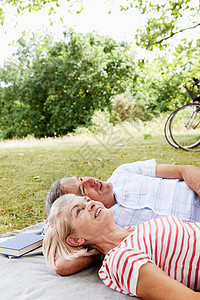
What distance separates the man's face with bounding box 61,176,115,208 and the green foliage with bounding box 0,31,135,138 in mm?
7419

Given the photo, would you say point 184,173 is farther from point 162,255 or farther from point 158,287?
point 158,287

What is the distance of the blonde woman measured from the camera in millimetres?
851

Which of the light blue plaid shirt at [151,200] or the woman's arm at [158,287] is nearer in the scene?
the woman's arm at [158,287]

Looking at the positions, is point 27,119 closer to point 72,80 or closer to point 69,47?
point 72,80

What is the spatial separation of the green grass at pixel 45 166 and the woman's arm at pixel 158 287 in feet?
4.93

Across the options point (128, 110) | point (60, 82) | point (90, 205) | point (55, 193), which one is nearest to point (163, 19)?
point (55, 193)

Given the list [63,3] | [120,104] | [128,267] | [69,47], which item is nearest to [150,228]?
[128,267]

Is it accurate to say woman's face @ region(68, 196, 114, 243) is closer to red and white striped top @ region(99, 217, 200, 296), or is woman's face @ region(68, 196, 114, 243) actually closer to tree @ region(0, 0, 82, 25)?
red and white striped top @ region(99, 217, 200, 296)

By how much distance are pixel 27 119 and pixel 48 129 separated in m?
0.77

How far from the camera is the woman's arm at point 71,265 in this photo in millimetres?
1110

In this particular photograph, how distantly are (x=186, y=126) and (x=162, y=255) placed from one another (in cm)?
319

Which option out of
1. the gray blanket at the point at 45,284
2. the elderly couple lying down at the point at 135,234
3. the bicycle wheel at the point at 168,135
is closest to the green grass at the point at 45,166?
the bicycle wheel at the point at 168,135

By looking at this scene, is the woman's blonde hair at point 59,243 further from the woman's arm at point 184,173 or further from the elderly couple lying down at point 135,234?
the woman's arm at point 184,173

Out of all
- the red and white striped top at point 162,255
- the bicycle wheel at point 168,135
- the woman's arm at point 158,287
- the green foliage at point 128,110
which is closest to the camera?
the woman's arm at point 158,287
